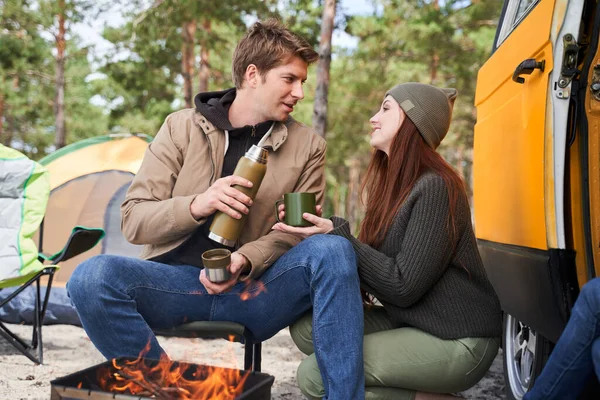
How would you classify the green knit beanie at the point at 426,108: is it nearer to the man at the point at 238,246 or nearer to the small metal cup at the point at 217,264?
the man at the point at 238,246

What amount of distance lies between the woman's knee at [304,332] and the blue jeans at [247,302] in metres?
0.03

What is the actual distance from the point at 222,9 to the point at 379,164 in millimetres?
8869

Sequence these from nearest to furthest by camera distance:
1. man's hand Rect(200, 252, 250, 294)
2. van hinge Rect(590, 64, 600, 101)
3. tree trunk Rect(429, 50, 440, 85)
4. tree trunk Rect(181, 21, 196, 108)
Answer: van hinge Rect(590, 64, 600, 101) < man's hand Rect(200, 252, 250, 294) < tree trunk Rect(181, 21, 196, 108) < tree trunk Rect(429, 50, 440, 85)

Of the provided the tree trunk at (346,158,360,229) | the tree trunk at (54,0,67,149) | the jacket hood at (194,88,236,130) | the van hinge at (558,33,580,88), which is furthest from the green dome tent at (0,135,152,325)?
the tree trunk at (346,158,360,229)

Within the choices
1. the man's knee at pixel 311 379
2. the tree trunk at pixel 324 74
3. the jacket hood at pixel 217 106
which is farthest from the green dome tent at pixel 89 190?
the man's knee at pixel 311 379

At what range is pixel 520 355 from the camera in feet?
10.3

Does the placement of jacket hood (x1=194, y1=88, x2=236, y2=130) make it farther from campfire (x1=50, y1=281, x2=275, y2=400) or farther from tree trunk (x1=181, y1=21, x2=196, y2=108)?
tree trunk (x1=181, y1=21, x2=196, y2=108)

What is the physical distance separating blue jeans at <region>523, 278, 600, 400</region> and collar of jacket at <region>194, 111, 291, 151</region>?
1.33 m

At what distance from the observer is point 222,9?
1080 cm

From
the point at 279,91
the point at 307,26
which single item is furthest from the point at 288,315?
the point at 307,26

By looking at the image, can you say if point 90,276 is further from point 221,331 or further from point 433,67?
point 433,67

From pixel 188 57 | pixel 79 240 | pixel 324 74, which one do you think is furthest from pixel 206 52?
pixel 79 240

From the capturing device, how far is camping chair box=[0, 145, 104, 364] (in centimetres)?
371

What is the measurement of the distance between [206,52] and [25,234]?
38.0 ft
